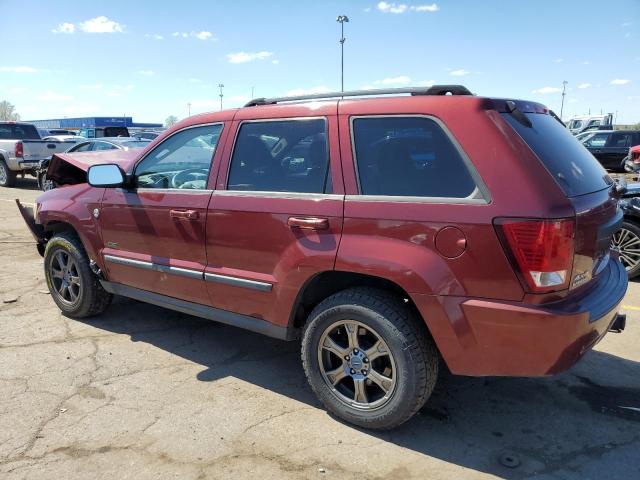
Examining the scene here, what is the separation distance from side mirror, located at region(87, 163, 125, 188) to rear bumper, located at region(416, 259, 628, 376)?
250 cm

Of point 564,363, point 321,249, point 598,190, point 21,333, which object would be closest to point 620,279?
point 598,190

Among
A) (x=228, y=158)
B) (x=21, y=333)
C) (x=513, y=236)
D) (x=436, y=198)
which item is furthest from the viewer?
(x=21, y=333)

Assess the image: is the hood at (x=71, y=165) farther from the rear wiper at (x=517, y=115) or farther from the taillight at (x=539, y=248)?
the taillight at (x=539, y=248)

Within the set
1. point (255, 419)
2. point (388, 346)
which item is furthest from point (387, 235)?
point (255, 419)

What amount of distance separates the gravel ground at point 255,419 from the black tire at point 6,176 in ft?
43.8

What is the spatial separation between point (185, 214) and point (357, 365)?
1.57m

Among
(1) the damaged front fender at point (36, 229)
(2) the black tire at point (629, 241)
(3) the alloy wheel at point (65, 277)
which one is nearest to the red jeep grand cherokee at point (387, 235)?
(3) the alloy wheel at point (65, 277)

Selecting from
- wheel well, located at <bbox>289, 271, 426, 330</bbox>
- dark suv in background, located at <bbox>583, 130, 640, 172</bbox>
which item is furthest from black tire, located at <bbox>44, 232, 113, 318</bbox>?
dark suv in background, located at <bbox>583, 130, 640, 172</bbox>

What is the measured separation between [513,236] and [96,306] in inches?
149

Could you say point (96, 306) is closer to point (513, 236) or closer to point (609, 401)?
point (513, 236)

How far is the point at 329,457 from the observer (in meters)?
2.77

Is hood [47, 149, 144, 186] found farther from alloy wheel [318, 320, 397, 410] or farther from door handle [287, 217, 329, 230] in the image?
alloy wheel [318, 320, 397, 410]

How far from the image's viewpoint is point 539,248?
2.36m

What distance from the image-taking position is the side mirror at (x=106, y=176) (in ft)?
12.7
